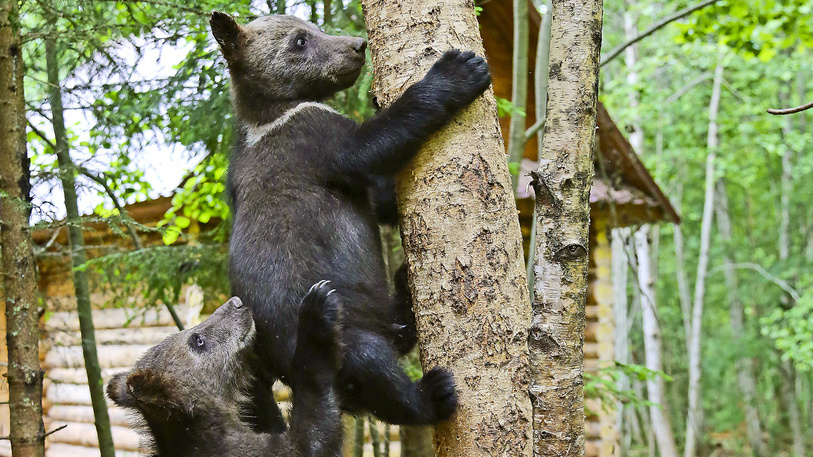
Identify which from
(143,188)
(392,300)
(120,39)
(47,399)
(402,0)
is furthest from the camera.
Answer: (47,399)

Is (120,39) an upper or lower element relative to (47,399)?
upper

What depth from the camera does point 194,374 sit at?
346 cm

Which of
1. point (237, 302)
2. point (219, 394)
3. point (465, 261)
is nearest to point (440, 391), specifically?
point (465, 261)

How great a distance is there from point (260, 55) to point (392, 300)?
56.9 inches

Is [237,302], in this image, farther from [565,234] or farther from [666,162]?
[666,162]

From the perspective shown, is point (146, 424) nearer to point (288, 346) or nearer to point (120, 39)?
point (288, 346)

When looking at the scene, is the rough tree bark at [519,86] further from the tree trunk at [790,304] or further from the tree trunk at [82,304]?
the tree trunk at [790,304]

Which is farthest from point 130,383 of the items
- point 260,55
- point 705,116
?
point 705,116

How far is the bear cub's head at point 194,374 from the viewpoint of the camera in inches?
127

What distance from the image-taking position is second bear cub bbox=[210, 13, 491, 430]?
2596 mm

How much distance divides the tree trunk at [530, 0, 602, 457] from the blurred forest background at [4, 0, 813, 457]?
2.44 meters

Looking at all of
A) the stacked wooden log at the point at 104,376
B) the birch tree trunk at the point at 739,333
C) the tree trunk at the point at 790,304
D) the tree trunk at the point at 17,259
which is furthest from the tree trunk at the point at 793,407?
the tree trunk at the point at 17,259

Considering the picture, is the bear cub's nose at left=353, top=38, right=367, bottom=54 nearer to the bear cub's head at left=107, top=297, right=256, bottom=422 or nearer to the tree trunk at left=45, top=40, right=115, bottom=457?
the bear cub's head at left=107, top=297, right=256, bottom=422

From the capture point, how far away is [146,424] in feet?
11.3
